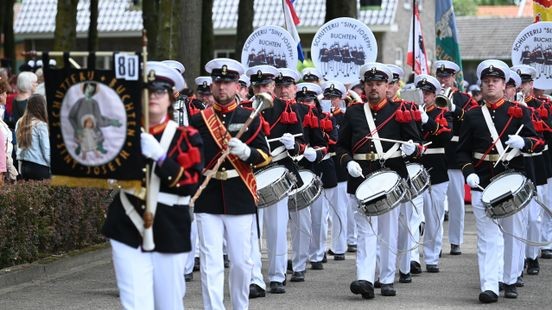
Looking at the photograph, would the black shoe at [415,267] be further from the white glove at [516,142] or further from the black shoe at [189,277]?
the white glove at [516,142]

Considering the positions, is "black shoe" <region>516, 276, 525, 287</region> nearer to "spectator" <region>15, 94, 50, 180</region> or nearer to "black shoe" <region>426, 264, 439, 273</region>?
"black shoe" <region>426, 264, 439, 273</region>

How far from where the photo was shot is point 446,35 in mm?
20344

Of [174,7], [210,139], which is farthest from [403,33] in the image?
[210,139]

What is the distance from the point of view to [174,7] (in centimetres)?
1923

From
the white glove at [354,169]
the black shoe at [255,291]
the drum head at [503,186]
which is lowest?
the black shoe at [255,291]

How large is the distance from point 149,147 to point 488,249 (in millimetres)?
5112

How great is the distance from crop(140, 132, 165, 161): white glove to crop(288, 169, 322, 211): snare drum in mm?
5810

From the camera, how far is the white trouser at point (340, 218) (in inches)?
637

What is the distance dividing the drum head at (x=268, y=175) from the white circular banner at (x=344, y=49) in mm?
3595

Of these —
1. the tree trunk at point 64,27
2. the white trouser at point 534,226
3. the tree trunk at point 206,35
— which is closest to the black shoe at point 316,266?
the white trouser at point 534,226

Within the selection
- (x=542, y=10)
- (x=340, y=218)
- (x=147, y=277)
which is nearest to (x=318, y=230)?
(x=340, y=218)

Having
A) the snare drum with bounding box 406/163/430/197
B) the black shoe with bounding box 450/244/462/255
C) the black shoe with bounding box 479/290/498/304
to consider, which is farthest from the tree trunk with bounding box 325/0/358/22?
the black shoe with bounding box 479/290/498/304

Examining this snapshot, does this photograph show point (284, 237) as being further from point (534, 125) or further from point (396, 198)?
point (534, 125)

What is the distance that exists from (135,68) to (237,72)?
3.13m
